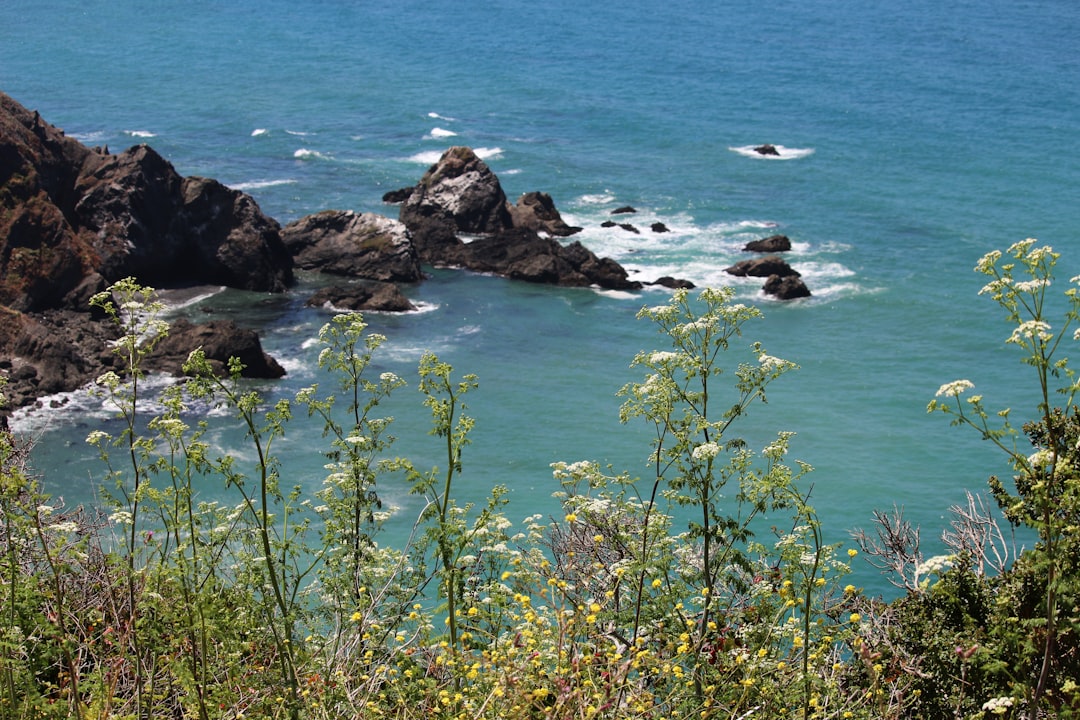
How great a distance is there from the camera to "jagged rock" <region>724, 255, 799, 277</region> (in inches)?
2174

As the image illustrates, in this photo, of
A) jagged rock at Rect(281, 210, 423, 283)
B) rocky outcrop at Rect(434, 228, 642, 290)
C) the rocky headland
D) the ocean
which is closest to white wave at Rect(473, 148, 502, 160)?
the ocean

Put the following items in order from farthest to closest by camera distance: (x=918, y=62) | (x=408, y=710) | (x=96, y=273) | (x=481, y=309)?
(x=918, y=62), (x=481, y=309), (x=96, y=273), (x=408, y=710)

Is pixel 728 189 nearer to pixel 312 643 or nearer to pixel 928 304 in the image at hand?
pixel 928 304

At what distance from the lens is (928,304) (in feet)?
177

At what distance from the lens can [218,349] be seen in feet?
135

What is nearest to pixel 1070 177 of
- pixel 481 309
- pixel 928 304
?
pixel 928 304

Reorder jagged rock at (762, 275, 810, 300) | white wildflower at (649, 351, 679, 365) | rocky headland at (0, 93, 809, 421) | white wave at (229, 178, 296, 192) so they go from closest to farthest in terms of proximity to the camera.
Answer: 1. white wildflower at (649, 351, 679, 365)
2. rocky headland at (0, 93, 809, 421)
3. jagged rock at (762, 275, 810, 300)
4. white wave at (229, 178, 296, 192)

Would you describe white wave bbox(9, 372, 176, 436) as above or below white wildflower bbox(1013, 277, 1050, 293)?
below

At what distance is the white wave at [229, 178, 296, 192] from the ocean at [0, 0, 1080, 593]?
34cm

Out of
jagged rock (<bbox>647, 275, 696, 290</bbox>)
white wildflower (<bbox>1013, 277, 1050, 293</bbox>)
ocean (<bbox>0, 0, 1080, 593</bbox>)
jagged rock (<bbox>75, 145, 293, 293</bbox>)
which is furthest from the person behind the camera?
jagged rock (<bbox>647, 275, 696, 290</bbox>)

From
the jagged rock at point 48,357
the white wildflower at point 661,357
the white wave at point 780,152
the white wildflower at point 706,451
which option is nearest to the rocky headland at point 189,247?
the jagged rock at point 48,357

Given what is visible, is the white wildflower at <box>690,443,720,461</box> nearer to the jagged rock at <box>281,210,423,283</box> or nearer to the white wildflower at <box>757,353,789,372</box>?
the white wildflower at <box>757,353,789,372</box>

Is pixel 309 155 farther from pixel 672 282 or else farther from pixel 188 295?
pixel 672 282

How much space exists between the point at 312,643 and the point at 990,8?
5385 inches
